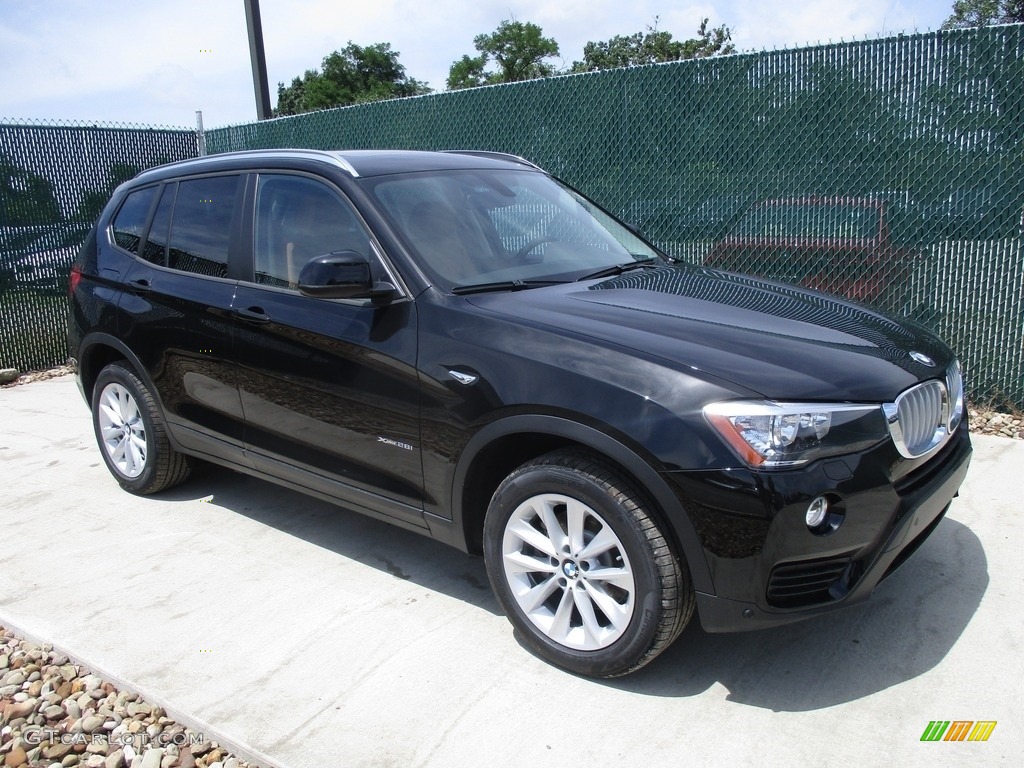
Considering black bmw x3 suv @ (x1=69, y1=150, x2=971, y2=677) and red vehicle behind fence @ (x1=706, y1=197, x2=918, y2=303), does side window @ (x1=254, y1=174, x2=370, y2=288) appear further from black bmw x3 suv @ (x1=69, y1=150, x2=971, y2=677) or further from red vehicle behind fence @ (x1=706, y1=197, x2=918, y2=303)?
red vehicle behind fence @ (x1=706, y1=197, x2=918, y2=303)

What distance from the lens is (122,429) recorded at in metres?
4.91

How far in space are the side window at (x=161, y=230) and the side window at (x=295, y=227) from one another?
808 mm

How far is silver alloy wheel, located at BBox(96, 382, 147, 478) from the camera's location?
15.7ft

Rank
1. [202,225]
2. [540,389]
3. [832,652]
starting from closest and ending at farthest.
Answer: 1. [540,389]
2. [832,652]
3. [202,225]

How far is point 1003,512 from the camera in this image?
4.23 meters

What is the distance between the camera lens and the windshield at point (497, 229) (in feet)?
11.4

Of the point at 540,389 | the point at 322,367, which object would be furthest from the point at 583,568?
the point at 322,367

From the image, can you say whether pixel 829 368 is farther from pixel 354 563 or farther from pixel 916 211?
pixel 916 211

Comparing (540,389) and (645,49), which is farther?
(645,49)

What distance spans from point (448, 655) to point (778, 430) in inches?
Answer: 59.7

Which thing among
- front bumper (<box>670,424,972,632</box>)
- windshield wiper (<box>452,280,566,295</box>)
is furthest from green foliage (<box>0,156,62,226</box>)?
front bumper (<box>670,424,972,632</box>)

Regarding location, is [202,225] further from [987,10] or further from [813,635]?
[987,10]

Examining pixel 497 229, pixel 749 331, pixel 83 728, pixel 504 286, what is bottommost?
pixel 83 728

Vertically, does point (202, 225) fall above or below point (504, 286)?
above
